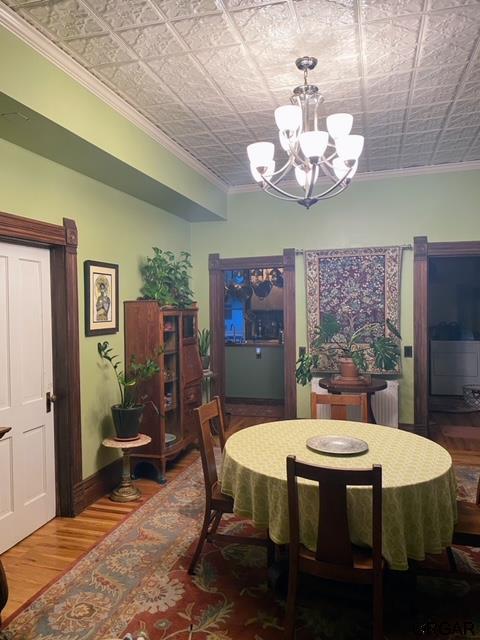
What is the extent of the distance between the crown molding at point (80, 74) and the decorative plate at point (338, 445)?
8.34 ft

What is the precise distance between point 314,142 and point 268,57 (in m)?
0.68

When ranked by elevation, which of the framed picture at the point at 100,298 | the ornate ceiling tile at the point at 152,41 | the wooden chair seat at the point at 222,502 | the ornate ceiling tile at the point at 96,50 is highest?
the ornate ceiling tile at the point at 152,41

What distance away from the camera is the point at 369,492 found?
188 cm

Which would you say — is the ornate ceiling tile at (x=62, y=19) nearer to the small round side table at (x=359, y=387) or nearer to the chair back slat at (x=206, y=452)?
the chair back slat at (x=206, y=452)

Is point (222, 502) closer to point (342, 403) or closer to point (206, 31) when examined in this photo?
point (342, 403)

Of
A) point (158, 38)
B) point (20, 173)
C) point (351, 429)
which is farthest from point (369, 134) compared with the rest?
point (20, 173)

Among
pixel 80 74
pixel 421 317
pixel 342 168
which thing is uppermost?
pixel 80 74

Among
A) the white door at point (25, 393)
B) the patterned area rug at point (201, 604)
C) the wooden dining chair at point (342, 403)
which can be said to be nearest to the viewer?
the patterned area rug at point (201, 604)

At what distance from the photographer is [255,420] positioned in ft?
19.7

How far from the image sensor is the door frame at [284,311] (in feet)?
17.1

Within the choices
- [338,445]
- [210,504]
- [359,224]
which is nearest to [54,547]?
[210,504]

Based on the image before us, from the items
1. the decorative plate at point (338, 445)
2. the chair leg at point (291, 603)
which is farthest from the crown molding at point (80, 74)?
the chair leg at point (291, 603)

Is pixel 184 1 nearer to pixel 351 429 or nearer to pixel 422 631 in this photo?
pixel 351 429

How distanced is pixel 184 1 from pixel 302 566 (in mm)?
2642
